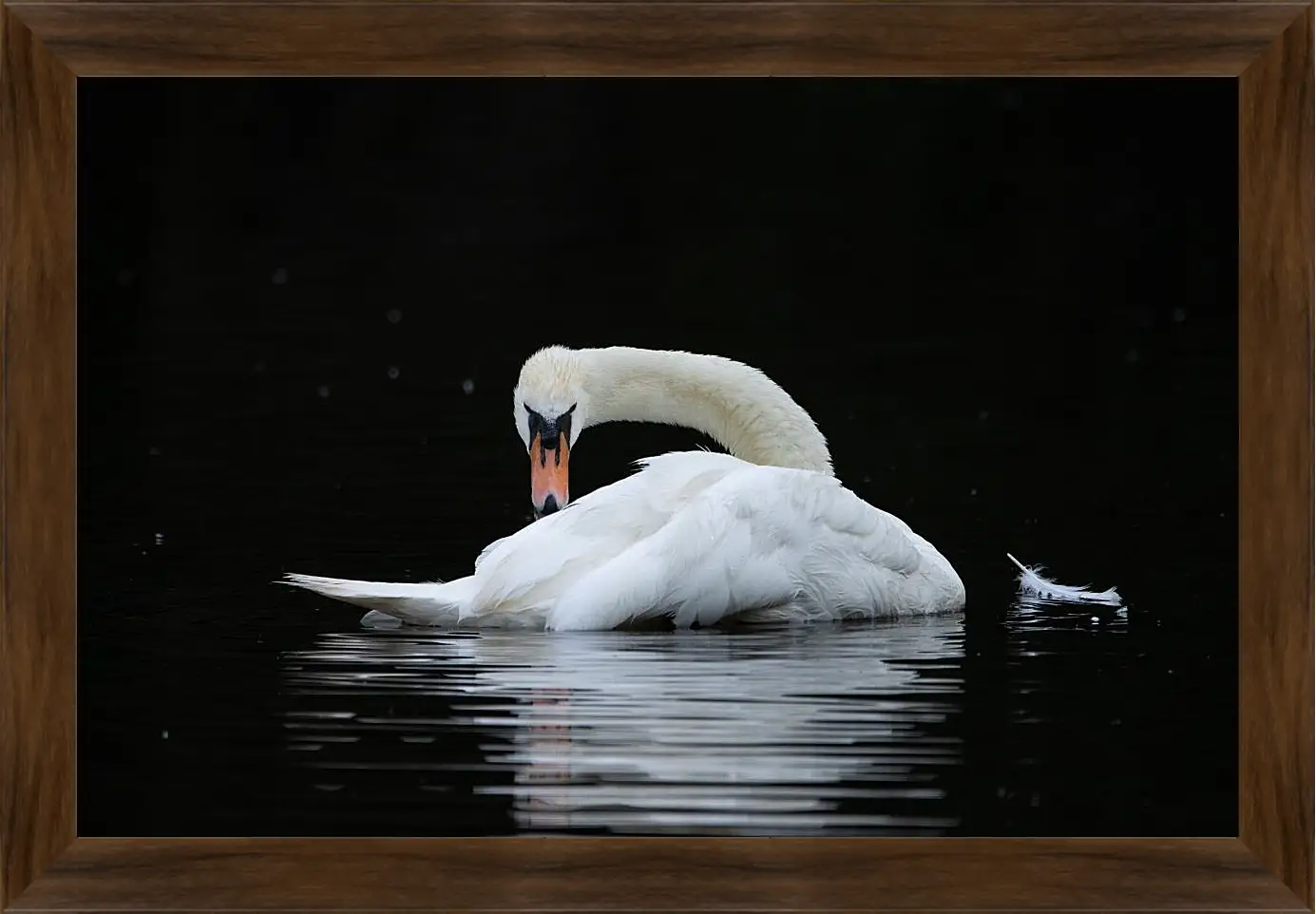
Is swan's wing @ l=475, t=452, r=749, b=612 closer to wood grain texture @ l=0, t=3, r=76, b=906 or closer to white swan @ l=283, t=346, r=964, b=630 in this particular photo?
white swan @ l=283, t=346, r=964, b=630

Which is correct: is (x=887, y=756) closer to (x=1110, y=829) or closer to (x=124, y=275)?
(x=1110, y=829)

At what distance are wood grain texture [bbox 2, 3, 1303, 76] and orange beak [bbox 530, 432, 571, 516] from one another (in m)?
2.13

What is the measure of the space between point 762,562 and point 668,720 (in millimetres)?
1412

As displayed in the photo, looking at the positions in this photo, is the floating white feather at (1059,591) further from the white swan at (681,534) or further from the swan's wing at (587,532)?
the swan's wing at (587,532)

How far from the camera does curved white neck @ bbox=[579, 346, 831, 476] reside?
30.9 feet

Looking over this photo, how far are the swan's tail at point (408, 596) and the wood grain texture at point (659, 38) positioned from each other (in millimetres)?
1748

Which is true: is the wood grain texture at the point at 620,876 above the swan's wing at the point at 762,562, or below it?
below

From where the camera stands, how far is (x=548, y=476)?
29.4 ft

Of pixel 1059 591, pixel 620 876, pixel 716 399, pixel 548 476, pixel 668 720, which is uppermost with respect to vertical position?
pixel 716 399

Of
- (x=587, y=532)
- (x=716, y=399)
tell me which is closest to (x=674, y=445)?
(x=716, y=399)

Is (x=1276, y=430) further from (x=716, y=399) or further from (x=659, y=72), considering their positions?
(x=716, y=399)

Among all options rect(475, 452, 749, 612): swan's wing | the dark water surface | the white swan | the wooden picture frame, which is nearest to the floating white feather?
the dark water surface

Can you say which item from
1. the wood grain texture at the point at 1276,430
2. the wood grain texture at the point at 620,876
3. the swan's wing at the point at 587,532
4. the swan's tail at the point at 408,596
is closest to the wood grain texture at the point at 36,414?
the wood grain texture at the point at 620,876

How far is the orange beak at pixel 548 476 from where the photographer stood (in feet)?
29.2
